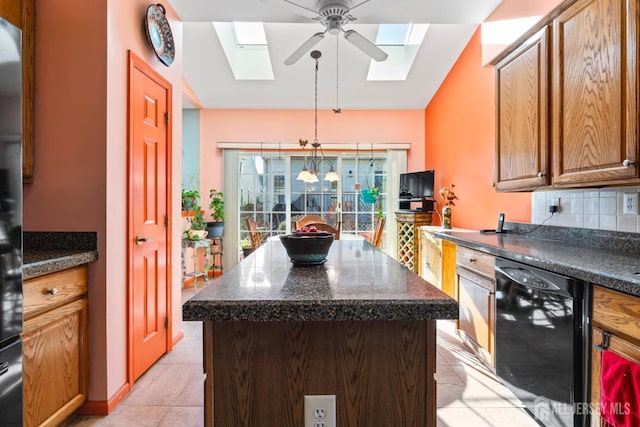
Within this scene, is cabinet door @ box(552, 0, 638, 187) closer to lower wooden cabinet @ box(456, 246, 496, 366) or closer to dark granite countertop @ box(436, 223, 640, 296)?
dark granite countertop @ box(436, 223, 640, 296)

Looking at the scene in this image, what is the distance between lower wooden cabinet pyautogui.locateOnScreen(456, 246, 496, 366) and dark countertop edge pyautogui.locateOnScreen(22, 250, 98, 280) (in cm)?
242

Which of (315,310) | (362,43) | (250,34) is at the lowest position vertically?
(315,310)

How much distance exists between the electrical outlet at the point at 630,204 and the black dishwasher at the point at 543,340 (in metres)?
0.68

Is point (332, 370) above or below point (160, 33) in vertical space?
below

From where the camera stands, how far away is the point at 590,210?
6.67 feet

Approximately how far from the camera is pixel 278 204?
17.6 feet

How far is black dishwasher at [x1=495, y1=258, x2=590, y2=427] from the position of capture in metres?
1.39

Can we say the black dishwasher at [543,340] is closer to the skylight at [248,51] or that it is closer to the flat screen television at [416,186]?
the flat screen television at [416,186]

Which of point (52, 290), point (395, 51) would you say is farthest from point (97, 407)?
point (395, 51)

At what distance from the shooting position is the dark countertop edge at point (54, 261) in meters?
1.41

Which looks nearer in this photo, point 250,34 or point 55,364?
point 55,364

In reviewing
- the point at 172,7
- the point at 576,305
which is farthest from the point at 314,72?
the point at 576,305

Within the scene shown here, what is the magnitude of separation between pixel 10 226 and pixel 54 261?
566 mm

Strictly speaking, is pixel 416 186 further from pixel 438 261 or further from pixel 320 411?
pixel 320 411
